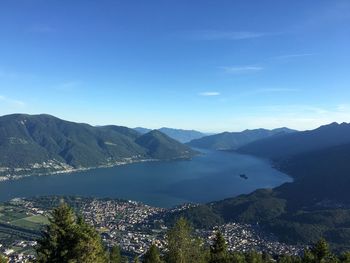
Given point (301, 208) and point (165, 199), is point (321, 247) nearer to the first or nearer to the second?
point (301, 208)

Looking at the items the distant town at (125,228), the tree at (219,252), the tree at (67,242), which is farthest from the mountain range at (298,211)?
the tree at (67,242)

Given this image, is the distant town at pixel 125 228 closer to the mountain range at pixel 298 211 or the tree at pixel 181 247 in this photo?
the mountain range at pixel 298 211

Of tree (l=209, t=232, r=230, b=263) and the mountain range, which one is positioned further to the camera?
the mountain range

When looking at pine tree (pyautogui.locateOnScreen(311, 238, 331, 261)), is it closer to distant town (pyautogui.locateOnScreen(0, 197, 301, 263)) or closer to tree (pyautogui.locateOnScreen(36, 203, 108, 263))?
tree (pyautogui.locateOnScreen(36, 203, 108, 263))

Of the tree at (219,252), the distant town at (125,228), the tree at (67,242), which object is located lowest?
A: the distant town at (125,228)

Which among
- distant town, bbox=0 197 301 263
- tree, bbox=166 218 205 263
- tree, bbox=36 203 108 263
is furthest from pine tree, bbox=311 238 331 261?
distant town, bbox=0 197 301 263

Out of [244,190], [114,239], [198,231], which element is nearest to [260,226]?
[198,231]

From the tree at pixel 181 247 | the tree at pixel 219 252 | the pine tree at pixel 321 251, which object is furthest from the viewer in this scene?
the tree at pixel 219 252

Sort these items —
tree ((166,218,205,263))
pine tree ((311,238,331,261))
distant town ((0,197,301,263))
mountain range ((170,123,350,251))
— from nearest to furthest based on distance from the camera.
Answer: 1. tree ((166,218,205,263))
2. pine tree ((311,238,331,261))
3. distant town ((0,197,301,263))
4. mountain range ((170,123,350,251))

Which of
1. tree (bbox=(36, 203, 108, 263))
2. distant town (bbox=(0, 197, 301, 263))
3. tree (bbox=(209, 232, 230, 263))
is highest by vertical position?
tree (bbox=(36, 203, 108, 263))
